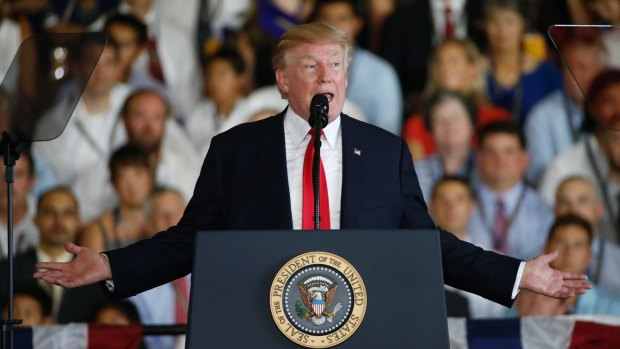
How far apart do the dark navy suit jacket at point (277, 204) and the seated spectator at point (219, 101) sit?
9.32ft

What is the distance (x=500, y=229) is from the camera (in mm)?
5898

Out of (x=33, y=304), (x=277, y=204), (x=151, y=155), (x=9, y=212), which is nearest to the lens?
(x=277, y=204)

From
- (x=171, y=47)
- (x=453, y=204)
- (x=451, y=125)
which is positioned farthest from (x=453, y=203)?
(x=171, y=47)

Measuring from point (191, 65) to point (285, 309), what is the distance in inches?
150

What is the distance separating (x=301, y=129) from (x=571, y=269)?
320 cm

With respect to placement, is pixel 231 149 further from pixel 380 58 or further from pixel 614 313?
pixel 614 313

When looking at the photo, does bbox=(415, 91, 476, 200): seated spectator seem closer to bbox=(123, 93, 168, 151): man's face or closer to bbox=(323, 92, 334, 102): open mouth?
bbox=(123, 93, 168, 151): man's face

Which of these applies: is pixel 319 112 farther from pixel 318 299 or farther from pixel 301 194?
pixel 318 299

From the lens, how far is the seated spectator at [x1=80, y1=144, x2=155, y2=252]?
232 inches

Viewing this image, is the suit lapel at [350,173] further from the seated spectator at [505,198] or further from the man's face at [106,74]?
the man's face at [106,74]

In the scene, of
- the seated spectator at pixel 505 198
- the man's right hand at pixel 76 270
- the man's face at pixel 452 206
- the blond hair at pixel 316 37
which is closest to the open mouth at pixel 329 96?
the blond hair at pixel 316 37

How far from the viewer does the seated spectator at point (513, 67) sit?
5961 millimetres

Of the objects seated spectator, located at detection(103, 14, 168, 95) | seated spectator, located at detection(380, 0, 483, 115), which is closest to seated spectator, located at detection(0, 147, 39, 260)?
seated spectator, located at detection(103, 14, 168, 95)

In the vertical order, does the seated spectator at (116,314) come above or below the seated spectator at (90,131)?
below
